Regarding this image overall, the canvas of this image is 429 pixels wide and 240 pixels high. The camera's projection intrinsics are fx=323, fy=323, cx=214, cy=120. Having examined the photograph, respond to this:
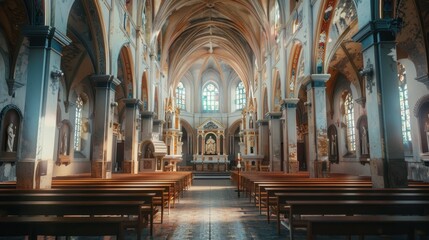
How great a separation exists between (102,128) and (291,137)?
31.2 ft

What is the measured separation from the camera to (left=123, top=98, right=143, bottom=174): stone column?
654 inches

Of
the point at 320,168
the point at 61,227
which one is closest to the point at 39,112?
the point at 61,227

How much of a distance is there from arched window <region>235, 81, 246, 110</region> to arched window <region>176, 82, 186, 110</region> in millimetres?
6597

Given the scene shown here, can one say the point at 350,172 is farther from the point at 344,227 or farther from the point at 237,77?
the point at 237,77

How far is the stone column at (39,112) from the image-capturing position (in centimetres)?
754

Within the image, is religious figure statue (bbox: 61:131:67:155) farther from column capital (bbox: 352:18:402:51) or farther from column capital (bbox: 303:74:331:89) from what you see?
column capital (bbox: 352:18:402:51)

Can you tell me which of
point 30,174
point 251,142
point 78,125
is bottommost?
point 30,174

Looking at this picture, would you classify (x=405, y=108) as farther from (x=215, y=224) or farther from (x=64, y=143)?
(x=64, y=143)

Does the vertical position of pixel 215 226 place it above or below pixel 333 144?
below

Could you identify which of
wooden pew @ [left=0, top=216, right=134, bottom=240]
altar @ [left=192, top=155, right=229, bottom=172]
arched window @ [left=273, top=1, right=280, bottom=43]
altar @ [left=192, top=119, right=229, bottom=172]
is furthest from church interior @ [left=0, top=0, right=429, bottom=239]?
altar @ [left=192, top=119, right=229, bottom=172]

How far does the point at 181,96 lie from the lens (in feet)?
133

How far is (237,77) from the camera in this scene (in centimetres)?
4056

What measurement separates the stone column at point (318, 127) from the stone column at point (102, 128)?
791 cm

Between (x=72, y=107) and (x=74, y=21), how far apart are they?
835cm
